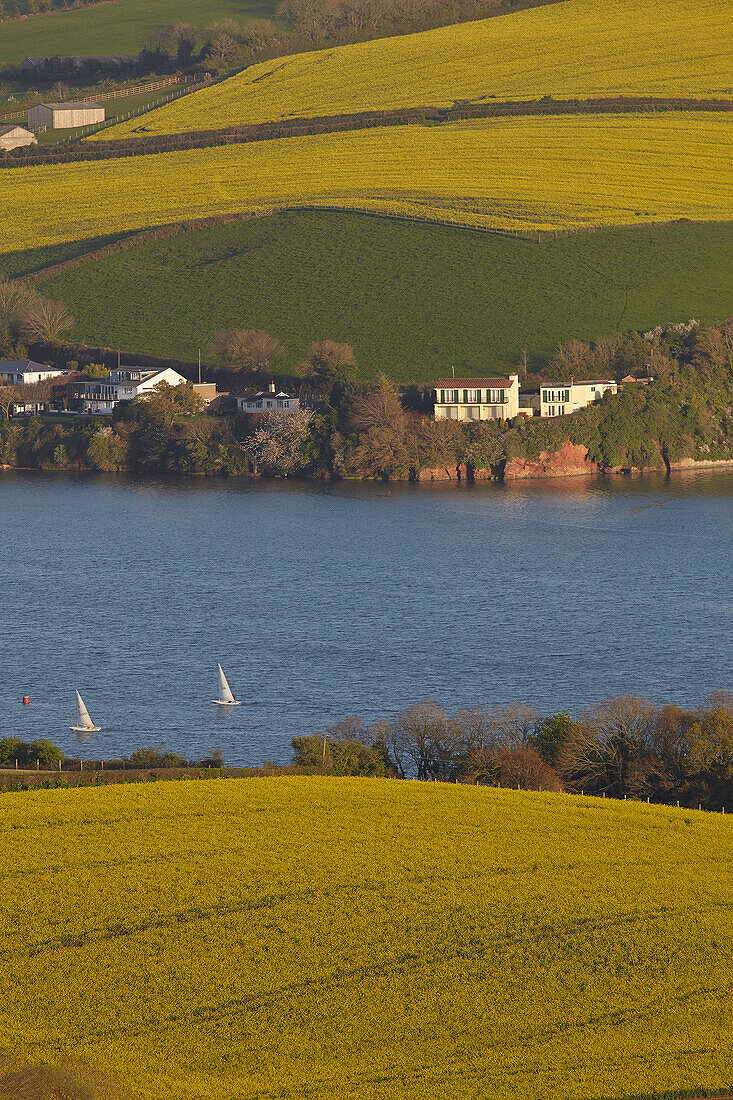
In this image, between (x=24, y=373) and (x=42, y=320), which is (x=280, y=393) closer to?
(x=24, y=373)

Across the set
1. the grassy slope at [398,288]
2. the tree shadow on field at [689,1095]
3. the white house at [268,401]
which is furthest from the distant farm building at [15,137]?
the tree shadow on field at [689,1095]

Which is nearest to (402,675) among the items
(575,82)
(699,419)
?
(699,419)

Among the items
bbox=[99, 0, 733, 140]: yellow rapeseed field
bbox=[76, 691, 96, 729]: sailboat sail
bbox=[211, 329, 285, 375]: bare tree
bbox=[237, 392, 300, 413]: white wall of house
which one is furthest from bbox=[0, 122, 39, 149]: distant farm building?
bbox=[76, 691, 96, 729]: sailboat sail

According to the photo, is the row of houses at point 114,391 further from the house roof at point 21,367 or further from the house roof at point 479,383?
the house roof at point 479,383

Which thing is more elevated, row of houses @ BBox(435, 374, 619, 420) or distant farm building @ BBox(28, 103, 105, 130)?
distant farm building @ BBox(28, 103, 105, 130)

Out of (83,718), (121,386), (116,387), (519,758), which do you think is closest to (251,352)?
(121,386)

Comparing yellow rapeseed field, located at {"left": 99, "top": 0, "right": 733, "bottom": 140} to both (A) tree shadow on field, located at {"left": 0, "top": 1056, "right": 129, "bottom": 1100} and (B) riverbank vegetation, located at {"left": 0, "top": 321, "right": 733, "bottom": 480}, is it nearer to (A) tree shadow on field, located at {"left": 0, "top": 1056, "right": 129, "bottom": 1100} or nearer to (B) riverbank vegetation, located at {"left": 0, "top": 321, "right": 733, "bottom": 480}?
→ (B) riverbank vegetation, located at {"left": 0, "top": 321, "right": 733, "bottom": 480}
